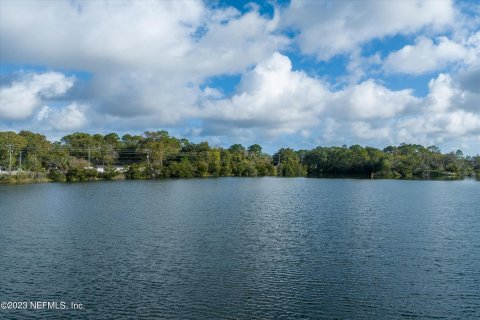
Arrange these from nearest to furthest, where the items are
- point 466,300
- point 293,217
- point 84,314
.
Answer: point 84,314 → point 466,300 → point 293,217

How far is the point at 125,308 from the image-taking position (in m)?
20.4

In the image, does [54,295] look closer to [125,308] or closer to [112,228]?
[125,308]

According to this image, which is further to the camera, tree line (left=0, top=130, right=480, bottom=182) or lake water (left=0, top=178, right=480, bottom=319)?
tree line (left=0, top=130, right=480, bottom=182)

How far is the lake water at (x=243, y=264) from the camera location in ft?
67.8

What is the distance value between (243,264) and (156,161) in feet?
415

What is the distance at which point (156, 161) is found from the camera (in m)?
150

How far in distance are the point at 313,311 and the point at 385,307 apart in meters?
3.70

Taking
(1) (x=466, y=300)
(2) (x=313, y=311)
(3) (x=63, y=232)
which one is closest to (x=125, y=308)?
(2) (x=313, y=311)

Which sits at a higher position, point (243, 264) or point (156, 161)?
point (156, 161)

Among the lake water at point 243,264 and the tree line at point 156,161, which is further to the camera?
the tree line at point 156,161

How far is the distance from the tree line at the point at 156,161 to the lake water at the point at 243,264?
3026 inches

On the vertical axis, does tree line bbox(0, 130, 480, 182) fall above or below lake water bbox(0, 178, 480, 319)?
above

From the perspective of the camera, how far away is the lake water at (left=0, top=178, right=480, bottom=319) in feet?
67.8

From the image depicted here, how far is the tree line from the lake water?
76872 millimetres
